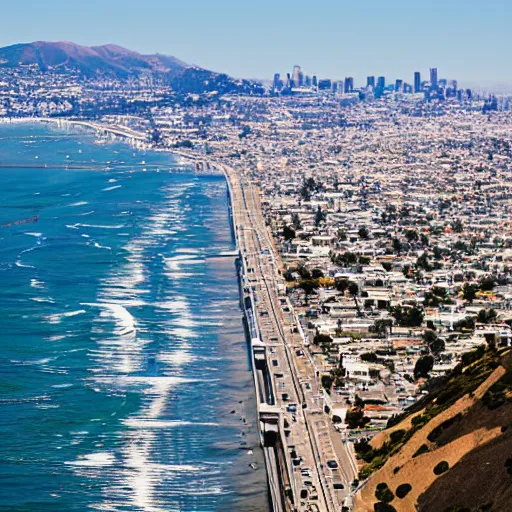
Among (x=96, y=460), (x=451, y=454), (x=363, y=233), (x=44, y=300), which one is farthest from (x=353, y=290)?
(x=451, y=454)

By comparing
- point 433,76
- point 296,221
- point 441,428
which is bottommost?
point 296,221

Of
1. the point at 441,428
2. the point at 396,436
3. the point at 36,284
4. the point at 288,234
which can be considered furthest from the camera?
the point at 288,234

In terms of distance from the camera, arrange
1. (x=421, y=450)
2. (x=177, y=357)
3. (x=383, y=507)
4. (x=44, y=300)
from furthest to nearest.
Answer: (x=44, y=300), (x=177, y=357), (x=421, y=450), (x=383, y=507)

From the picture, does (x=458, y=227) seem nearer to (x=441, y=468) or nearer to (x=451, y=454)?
(x=451, y=454)

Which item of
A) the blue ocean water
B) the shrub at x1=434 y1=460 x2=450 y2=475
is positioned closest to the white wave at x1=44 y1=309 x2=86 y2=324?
the blue ocean water

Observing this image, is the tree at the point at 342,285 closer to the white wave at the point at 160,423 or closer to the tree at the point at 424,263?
the tree at the point at 424,263

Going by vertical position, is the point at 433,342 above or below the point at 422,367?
below

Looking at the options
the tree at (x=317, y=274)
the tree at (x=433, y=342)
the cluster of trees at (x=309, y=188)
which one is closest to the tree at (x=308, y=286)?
the tree at (x=317, y=274)
